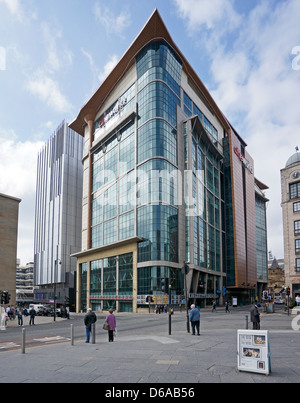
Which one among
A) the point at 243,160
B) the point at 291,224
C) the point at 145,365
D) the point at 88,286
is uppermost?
the point at 243,160

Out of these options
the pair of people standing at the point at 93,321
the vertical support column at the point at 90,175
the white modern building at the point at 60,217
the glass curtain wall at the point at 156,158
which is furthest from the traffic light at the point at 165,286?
the white modern building at the point at 60,217

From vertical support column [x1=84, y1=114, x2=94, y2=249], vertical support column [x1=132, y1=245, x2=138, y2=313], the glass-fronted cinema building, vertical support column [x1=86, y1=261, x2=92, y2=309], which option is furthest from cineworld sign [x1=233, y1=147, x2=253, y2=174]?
vertical support column [x1=86, y1=261, x2=92, y2=309]

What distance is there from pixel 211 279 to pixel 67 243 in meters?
44.0

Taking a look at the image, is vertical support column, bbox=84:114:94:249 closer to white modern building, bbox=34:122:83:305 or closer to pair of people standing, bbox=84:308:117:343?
white modern building, bbox=34:122:83:305

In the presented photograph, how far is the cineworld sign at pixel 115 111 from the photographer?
7532 cm

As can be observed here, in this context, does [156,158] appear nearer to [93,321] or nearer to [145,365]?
[93,321]

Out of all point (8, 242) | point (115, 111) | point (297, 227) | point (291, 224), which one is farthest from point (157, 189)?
point (8, 242)

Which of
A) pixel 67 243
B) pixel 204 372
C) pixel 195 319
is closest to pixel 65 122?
pixel 67 243

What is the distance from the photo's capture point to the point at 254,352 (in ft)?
30.2

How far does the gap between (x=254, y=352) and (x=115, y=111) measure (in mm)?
73152

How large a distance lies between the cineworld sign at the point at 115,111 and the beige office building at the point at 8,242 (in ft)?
118

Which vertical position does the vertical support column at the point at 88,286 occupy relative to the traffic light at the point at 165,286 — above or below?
below

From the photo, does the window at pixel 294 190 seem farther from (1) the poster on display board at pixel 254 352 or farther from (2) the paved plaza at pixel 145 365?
(1) the poster on display board at pixel 254 352
